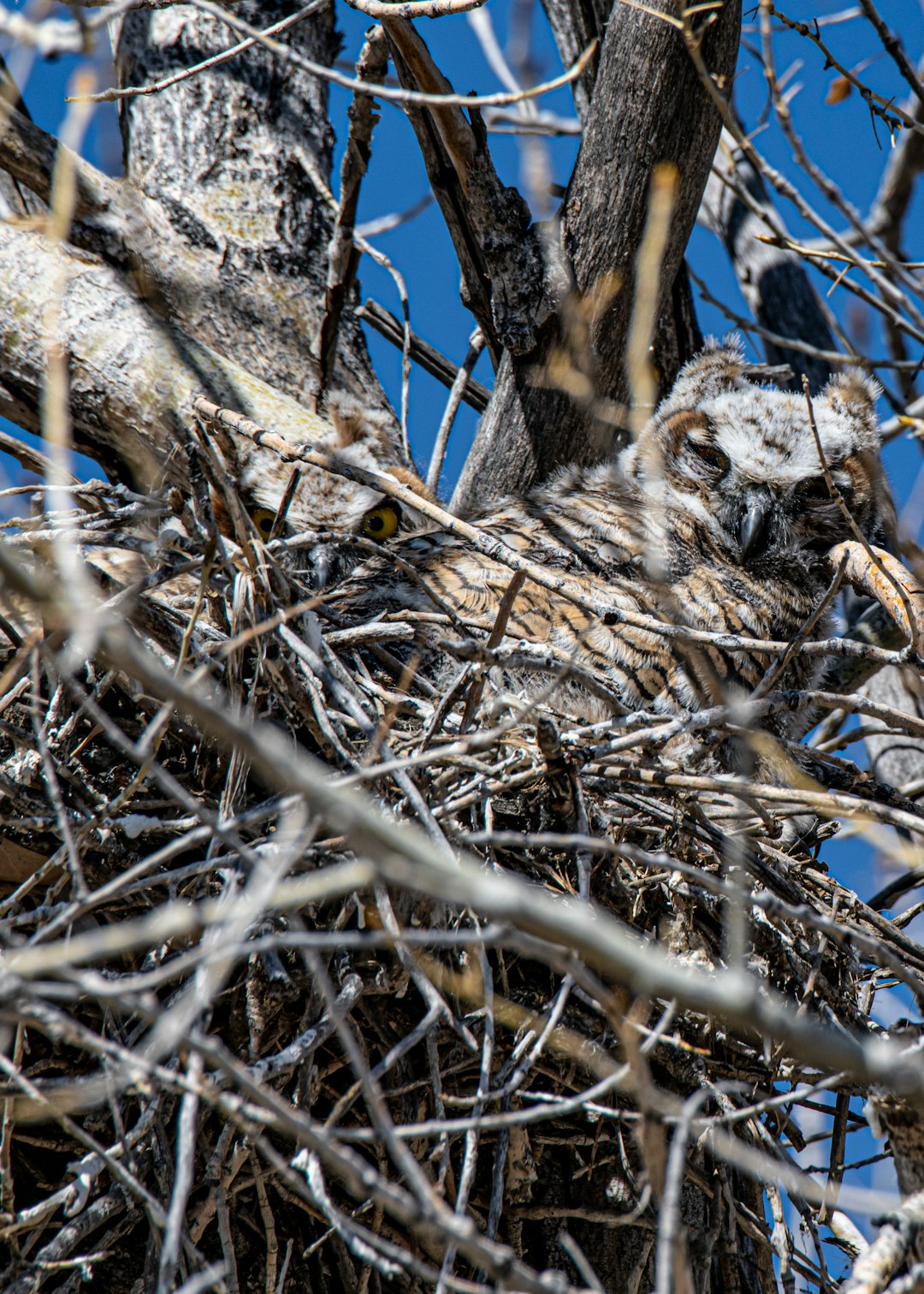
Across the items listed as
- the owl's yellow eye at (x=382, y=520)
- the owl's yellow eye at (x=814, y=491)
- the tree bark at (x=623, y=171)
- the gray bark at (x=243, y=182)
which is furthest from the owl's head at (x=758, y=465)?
the gray bark at (x=243, y=182)

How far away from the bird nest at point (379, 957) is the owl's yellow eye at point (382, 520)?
3.47 ft

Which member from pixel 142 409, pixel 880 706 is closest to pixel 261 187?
pixel 142 409

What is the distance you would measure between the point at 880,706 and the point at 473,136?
1.77m

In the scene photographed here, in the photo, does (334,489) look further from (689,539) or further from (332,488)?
(689,539)

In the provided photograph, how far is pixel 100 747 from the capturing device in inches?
82.2

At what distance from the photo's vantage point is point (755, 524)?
10.8ft

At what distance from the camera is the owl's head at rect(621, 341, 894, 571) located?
335 centimetres

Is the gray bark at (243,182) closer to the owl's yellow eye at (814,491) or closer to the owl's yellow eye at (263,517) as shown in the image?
the owl's yellow eye at (263,517)

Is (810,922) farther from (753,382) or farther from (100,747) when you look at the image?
(753,382)

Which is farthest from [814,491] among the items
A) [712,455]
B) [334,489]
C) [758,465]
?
[334,489]

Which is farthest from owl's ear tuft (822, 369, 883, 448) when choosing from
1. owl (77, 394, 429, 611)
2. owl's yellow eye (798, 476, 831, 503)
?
owl (77, 394, 429, 611)

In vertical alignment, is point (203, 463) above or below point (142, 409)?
below

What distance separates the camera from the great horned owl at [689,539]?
2723mm

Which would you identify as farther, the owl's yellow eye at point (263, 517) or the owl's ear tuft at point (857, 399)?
the owl's ear tuft at point (857, 399)
